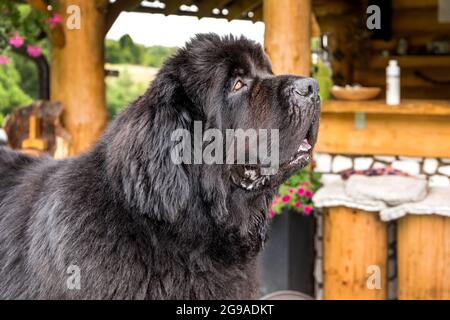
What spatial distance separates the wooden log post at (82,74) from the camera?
5.40m

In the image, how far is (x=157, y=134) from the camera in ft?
7.98

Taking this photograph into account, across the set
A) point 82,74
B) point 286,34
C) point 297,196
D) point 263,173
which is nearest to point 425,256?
point 297,196

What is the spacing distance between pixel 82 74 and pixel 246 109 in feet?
10.1

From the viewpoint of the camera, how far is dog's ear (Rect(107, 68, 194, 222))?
2.41m

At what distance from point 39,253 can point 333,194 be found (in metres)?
2.71

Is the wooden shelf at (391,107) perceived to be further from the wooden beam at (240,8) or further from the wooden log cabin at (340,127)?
the wooden beam at (240,8)

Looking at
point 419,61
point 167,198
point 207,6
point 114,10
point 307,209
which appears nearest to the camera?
point 167,198

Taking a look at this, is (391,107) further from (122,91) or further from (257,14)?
(122,91)

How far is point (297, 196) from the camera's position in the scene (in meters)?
5.09

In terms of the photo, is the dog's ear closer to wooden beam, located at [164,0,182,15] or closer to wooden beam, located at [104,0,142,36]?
wooden beam, located at [104,0,142,36]

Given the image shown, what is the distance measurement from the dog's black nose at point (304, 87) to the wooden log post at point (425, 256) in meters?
2.37

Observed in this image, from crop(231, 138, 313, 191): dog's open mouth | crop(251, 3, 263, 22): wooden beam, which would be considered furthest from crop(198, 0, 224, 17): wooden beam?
crop(231, 138, 313, 191): dog's open mouth

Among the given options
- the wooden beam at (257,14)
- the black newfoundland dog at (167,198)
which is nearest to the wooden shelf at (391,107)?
the black newfoundland dog at (167,198)
